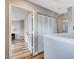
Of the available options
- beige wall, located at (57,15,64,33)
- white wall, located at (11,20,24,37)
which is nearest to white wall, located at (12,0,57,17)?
beige wall, located at (57,15,64,33)

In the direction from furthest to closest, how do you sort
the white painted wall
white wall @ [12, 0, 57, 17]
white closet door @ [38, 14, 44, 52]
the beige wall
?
1. the beige wall
2. white closet door @ [38, 14, 44, 52]
3. the white painted wall
4. white wall @ [12, 0, 57, 17]

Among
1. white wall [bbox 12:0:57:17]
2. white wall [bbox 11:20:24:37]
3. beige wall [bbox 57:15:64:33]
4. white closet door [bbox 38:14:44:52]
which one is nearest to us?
white wall [bbox 12:0:57:17]

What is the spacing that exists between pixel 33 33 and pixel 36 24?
487 millimetres

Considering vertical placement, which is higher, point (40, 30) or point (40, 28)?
point (40, 28)

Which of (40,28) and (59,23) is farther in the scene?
(59,23)

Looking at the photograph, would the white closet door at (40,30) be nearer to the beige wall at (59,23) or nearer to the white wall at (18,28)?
the beige wall at (59,23)

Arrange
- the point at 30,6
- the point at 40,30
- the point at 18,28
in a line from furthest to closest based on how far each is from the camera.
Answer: the point at 18,28, the point at 40,30, the point at 30,6

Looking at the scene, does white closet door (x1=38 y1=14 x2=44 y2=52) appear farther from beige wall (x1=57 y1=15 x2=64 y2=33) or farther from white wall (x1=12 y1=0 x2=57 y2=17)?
beige wall (x1=57 y1=15 x2=64 y2=33)

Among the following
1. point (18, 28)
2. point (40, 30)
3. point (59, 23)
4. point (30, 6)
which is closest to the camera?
point (30, 6)

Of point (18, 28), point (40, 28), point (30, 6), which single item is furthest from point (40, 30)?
point (18, 28)

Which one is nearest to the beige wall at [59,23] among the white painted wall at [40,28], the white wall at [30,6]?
the white painted wall at [40,28]

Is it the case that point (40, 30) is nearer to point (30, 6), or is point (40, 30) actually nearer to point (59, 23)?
point (30, 6)

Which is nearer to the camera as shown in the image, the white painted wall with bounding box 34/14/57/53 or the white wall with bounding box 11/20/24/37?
the white painted wall with bounding box 34/14/57/53
